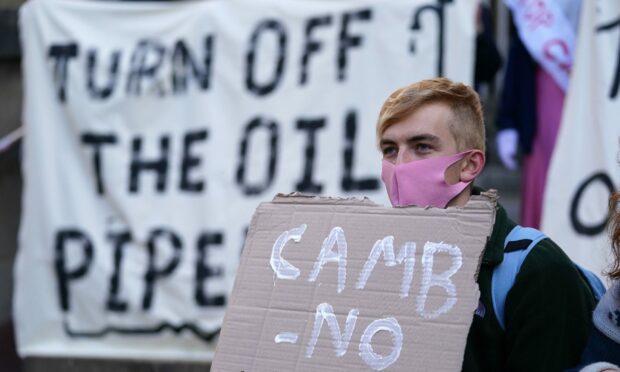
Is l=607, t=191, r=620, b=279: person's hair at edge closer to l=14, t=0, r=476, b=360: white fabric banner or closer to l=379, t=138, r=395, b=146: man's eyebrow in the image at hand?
l=379, t=138, r=395, b=146: man's eyebrow

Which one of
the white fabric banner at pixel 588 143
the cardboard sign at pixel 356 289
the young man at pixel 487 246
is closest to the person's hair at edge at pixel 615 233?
the young man at pixel 487 246

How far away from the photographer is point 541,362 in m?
2.01

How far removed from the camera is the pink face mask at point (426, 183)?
7.47ft

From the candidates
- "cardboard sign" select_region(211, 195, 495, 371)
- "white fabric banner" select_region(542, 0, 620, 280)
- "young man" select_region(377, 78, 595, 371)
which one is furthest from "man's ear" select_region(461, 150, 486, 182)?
"white fabric banner" select_region(542, 0, 620, 280)

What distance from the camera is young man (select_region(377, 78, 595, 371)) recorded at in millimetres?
2025

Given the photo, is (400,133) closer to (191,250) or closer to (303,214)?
(303,214)

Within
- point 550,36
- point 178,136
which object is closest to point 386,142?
point 550,36

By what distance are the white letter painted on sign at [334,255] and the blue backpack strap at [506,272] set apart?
291 millimetres

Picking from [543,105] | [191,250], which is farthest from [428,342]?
[191,250]

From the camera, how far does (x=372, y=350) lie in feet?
6.68

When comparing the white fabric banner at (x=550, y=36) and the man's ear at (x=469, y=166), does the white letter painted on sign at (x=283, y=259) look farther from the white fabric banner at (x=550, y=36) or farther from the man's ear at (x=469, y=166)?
the white fabric banner at (x=550, y=36)

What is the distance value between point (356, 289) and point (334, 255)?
95mm

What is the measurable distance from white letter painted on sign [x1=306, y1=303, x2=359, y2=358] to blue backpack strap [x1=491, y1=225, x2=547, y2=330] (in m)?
0.27

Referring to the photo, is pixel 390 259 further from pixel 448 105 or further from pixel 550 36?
pixel 550 36
